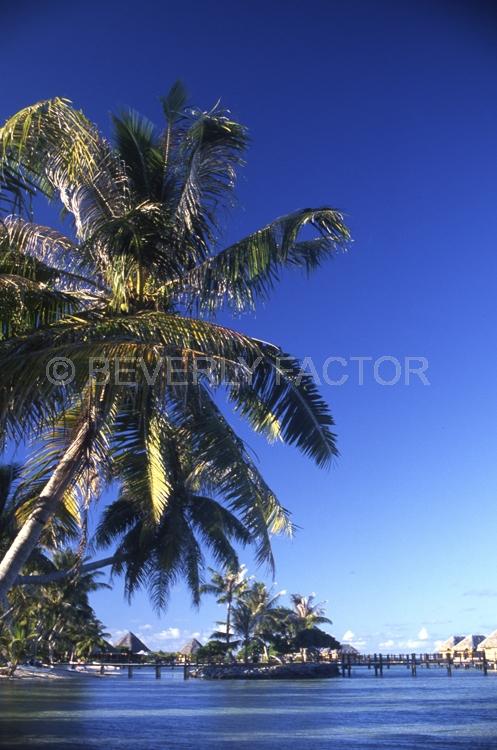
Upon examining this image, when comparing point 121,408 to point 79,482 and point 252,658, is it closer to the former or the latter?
point 79,482

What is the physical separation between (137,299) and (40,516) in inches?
118

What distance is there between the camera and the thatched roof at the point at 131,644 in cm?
6850

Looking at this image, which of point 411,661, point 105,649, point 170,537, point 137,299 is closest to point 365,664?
point 411,661

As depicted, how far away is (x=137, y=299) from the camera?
9.38 meters

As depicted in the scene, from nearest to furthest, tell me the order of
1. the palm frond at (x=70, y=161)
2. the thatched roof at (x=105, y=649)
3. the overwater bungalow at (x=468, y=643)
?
the palm frond at (x=70, y=161) < the thatched roof at (x=105, y=649) < the overwater bungalow at (x=468, y=643)

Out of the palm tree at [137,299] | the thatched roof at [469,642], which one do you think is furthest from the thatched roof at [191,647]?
the palm tree at [137,299]

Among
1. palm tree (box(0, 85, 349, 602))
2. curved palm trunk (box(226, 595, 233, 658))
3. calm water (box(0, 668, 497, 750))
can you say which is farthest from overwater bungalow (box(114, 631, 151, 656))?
palm tree (box(0, 85, 349, 602))

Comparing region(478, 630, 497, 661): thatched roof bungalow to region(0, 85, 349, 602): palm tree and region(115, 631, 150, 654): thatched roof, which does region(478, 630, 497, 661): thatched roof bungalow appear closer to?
region(115, 631, 150, 654): thatched roof

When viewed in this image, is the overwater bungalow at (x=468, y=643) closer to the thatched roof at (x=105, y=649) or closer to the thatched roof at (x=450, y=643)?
the thatched roof at (x=450, y=643)

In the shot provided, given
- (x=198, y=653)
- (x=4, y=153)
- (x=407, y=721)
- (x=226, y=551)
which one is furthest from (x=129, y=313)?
(x=198, y=653)

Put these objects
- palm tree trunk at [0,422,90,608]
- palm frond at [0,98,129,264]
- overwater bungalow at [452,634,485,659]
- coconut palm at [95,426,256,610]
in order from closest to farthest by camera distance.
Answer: palm frond at [0,98,129,264], palm tree trunk at [0,422,90,608], coconut palm at [95,426,256,610], overwater bungalow at [452,634,485,659]

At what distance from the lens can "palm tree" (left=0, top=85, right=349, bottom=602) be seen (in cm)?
757

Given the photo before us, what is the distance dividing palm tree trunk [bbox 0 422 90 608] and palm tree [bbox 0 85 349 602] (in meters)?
0.01

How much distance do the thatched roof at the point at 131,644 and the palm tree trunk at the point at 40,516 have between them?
213 feet
